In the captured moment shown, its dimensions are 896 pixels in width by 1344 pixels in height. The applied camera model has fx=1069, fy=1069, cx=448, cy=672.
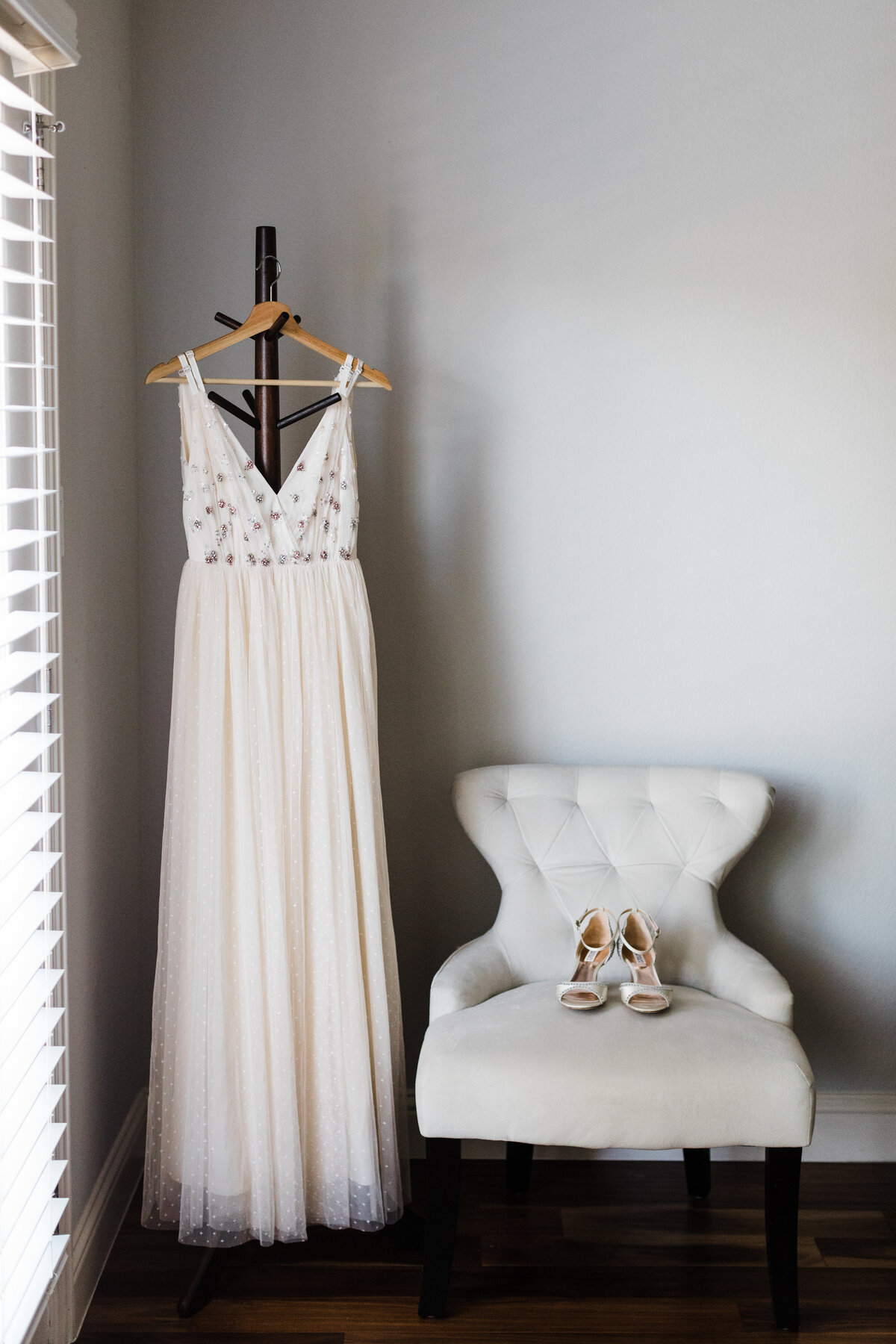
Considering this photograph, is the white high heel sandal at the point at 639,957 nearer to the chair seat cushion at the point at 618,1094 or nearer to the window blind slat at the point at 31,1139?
the chair seat cushion at the point at 618,1094

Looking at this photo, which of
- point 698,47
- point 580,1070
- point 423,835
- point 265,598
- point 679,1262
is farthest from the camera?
point 423,835

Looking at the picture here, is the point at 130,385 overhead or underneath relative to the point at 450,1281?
overhead

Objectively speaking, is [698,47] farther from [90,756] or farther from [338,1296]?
[338,1296]

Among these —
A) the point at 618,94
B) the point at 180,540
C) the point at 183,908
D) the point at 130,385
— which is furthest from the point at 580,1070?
the point at 618,94

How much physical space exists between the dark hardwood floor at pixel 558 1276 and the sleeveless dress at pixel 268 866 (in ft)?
0.43

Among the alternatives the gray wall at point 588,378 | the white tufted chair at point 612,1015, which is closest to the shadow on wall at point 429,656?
the gray wall at point 588,378

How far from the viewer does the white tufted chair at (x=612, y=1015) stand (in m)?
1.79

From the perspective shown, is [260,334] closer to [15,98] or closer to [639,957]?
[15,98]

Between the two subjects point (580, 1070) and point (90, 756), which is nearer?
point (580, 1070)

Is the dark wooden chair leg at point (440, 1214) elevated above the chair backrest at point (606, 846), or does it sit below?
below

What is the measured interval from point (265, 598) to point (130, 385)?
72 cm

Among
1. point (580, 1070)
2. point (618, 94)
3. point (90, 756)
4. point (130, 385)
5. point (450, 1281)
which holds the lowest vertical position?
point (450, 1281)

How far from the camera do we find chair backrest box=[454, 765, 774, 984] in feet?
7.23

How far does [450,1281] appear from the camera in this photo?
2.00m
